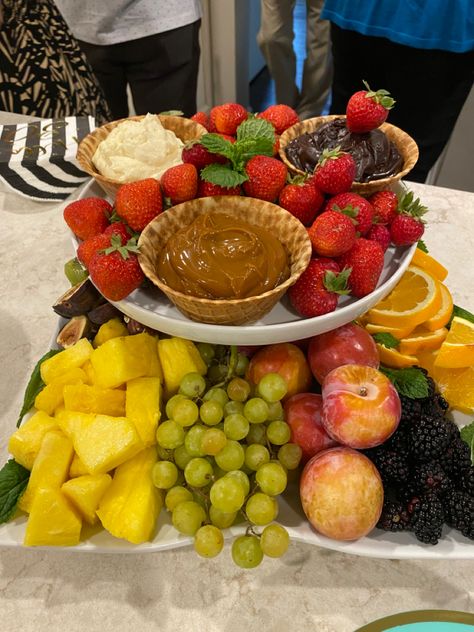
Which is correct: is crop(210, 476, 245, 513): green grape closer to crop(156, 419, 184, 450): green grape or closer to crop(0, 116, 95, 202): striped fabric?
crop(156, 419, 184, 450): green grape

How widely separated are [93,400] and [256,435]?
0.89ft

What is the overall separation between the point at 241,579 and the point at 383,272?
0.57m

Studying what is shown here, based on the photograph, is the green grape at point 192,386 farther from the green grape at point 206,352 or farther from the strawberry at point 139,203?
the strawberry at point 139,203

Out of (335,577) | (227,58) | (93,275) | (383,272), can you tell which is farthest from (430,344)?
(227,58)

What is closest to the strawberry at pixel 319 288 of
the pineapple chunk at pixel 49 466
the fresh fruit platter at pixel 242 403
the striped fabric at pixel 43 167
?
the fresh fruit platter at pixel 242 403

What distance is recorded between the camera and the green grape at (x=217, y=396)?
0.77 metres

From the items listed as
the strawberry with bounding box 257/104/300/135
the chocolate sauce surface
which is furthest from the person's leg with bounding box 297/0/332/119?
the chocolate sauce surface

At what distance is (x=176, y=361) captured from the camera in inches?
32.3

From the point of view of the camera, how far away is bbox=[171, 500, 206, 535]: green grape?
2.27 ft

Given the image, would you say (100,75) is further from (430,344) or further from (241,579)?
(241,579)

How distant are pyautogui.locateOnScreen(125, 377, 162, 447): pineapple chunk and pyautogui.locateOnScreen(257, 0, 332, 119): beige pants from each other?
270 centimetres

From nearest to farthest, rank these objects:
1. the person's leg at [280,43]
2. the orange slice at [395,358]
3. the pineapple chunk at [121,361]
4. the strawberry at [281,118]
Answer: the pineapple chunk at [121,361]
the orange slice at [395,358]
the strawberry at [281,118]
the person's leg at [280,43]

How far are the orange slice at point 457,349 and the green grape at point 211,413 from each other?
1.42 feet

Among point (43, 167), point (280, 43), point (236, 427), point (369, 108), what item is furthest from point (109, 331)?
point (280, 43)
